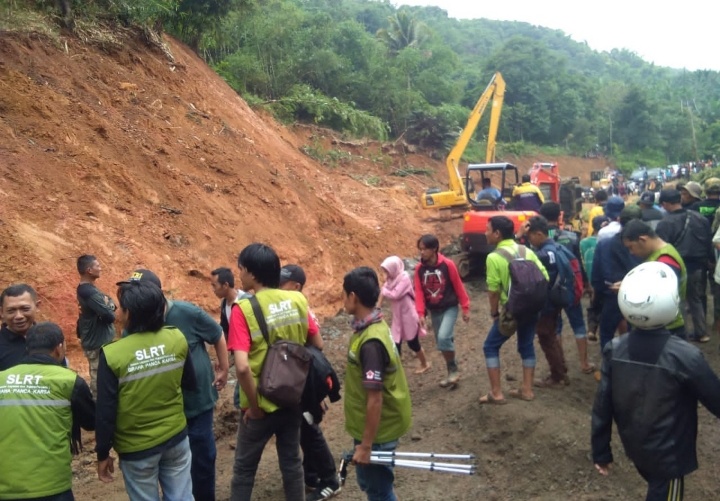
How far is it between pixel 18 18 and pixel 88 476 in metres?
8.07

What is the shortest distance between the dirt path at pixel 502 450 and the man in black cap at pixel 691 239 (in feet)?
2.75

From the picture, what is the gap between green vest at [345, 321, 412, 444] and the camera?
3.55 meters

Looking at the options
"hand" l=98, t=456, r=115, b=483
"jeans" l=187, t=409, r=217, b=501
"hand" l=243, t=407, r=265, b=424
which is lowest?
"jeans" l=187, t=409, r=217, b=501

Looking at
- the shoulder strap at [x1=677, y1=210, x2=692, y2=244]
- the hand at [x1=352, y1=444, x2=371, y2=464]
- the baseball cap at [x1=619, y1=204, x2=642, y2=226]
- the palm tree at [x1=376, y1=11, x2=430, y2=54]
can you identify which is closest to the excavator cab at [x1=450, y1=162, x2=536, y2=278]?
the shoulder strap at [x1=677, y1=210, x2=692, y2=244]

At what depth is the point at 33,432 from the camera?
314 cm

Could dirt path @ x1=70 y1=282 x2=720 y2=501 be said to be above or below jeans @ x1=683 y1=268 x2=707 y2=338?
below

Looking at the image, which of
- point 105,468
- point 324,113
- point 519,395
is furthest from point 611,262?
point 324,113

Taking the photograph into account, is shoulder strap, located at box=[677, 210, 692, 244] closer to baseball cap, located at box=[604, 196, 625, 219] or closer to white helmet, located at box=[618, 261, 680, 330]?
baseball cap, located at box=[604, 196, 625, 219]

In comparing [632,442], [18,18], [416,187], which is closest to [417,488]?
[632,442]

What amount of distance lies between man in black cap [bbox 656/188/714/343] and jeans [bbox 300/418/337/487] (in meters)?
4.47

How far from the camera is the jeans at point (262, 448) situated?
3771mm

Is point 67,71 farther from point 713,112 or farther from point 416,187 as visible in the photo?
point 713,112

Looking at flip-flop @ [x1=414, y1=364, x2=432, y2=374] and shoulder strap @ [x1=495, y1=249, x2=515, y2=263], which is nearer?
shoulder strap @ [x1=495, y1=249, x2=515, y2=263]

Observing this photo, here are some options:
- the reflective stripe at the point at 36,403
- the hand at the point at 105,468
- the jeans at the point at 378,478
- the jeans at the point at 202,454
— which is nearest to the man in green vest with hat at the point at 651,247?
the jeans at the point at 378,478
